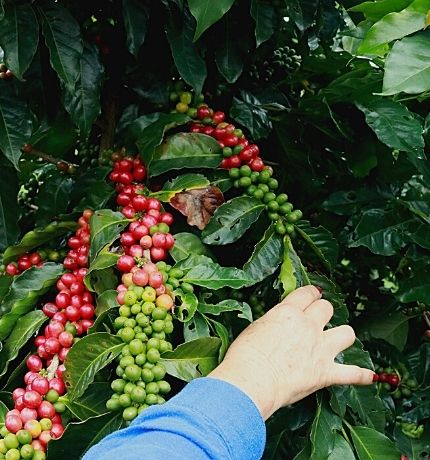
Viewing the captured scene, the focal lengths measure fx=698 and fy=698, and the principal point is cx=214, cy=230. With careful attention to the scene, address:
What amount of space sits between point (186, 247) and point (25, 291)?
0.26 m

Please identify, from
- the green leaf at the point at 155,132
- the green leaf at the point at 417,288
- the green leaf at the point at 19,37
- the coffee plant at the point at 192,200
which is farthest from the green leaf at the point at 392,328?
the green leaf at the point at 19,37

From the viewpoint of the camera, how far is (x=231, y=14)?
1281 mm

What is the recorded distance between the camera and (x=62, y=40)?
1115 millimetres

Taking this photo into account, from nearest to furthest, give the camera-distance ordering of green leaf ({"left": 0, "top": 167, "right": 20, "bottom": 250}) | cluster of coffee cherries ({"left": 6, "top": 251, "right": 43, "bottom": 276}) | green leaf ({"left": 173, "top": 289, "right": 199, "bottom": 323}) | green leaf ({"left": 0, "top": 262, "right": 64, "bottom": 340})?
green leaf ({"left": 173, "top": 289, "right": 199, "bottom": 323})
green leaf ({"left": 0, "top": 262, "right": 64, "bottom": 340})
cluster of coffee cherries ({"left": 6, "top": 251, "right": 43, "bottom": 276})
green leaf ({"left": 0, "top": 167, "right": 20, "bottom": 250})

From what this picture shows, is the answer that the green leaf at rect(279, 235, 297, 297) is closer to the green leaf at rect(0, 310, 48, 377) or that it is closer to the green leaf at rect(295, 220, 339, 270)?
the green leaf at rect(295, 220, 339, 270)

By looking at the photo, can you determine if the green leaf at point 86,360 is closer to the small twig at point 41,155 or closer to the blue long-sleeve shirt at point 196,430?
the blue long-sleeve shirt at point 196,430

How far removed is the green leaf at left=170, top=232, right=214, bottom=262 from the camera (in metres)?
1.05

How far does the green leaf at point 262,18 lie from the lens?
1.18m

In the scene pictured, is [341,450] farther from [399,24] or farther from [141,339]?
[399,24]

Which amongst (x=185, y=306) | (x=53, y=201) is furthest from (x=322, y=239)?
(x=53, y=201)

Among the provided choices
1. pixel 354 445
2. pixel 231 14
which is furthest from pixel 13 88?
pixel 354 445

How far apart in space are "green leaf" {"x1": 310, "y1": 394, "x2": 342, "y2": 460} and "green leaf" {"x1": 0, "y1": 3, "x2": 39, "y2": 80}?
2.21ft

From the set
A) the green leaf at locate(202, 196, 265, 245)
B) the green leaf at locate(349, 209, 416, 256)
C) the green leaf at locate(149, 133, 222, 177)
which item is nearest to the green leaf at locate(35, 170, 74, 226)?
the green leaf at locate(149, 133, 222, 177)

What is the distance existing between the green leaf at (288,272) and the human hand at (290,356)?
0.02 metres
